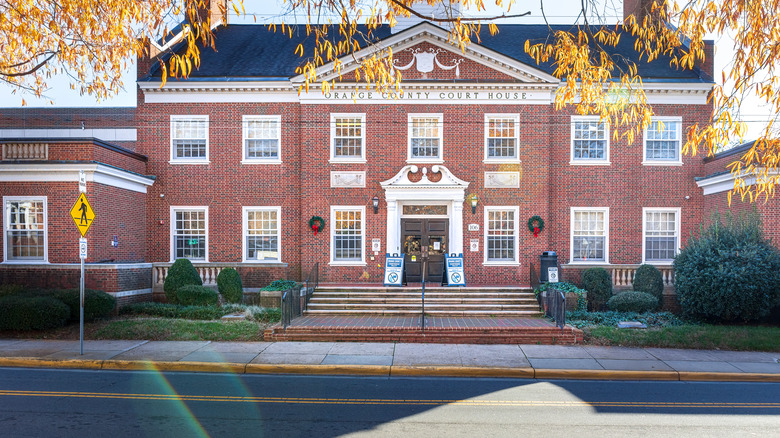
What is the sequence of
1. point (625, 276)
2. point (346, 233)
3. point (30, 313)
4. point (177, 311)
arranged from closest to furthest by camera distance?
point (30, 313), point (177, 311), point (625, 276), point (346, 233)

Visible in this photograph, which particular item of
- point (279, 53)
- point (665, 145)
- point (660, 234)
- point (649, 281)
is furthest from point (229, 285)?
point (665, 145)

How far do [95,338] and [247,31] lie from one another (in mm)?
15005

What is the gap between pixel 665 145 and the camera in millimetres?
18406

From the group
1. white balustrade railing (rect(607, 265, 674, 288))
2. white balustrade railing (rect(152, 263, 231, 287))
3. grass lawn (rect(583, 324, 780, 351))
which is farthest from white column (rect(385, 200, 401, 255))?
white balustrade railing (rect(607, 265, 674, 288))

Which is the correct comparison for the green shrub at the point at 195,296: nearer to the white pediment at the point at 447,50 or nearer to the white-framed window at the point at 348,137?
the white-framed window at the point at 348,137

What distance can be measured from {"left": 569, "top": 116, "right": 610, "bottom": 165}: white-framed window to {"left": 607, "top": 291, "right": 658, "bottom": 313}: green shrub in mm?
5160

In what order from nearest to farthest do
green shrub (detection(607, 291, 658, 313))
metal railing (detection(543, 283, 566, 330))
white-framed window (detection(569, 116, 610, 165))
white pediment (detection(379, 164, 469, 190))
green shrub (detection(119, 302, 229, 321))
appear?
metal railing (detection(543, 283, 566, 330)) → green shrub (detection(119, 302, 229, 321)) → green shrub (detection(607, 291, 658, 313)) → white pediment (detection(379, 164, 469, 190)) → white-framed window (detection(569, 116, 610, 165))

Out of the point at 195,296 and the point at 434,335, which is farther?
the point at 195,296

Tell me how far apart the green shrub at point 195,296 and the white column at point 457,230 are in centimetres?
825

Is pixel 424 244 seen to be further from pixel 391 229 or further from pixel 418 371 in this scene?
pixel 418 371

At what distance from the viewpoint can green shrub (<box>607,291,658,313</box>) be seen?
15523mm

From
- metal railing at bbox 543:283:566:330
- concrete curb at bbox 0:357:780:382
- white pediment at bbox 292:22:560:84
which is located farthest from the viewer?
white pediment at bbox 292:22:560:84

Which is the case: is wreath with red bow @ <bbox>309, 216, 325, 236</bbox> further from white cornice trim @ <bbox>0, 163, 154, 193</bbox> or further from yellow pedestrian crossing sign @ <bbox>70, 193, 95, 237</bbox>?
yellow pedestrian crossing sign @ <bbox>70, 193, 95, 237</bbox>

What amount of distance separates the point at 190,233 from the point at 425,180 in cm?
897
